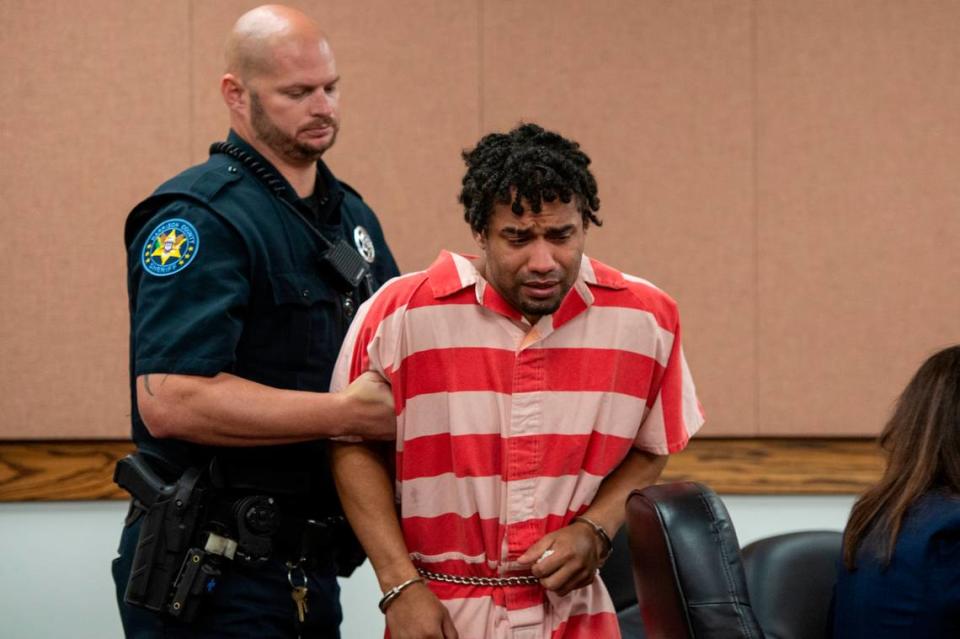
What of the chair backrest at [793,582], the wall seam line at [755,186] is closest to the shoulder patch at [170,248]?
the chair backrest at [793,582]

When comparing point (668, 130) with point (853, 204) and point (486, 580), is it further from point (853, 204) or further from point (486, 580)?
point (486, 580)

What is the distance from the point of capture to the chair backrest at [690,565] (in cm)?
130

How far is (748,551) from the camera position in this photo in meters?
2.43

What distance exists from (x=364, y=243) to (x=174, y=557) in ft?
2.15

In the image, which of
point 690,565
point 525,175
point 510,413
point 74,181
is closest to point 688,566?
point 690,565

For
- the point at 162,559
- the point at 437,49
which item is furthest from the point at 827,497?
the point at 162,559

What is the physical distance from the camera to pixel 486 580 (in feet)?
5.36

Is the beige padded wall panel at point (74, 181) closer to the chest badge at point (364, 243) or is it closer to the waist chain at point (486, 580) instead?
the chest badge at point (364, 243)

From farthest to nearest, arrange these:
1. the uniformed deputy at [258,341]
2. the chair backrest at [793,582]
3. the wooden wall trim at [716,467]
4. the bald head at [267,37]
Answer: the wooden wall trim at [716,467], the chair backrest at [793,582], the bald head at [267,37], the uniformed deputy at [258,341]

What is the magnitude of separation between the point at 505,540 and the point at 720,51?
2088 millimetres

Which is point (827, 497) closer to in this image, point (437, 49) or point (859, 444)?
point (859, 444)

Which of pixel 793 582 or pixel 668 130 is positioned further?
pixel 668 130

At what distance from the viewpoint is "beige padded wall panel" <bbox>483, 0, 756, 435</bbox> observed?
3.28m

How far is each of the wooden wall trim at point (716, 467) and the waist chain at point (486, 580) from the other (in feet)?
5.36
